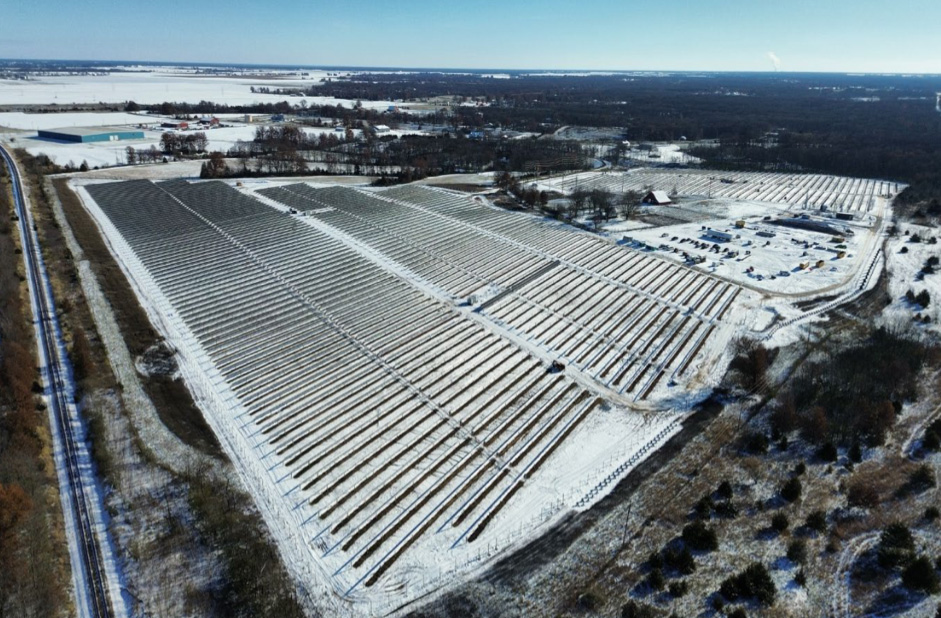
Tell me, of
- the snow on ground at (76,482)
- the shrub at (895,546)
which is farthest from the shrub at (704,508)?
the snow on ground at (76,482)

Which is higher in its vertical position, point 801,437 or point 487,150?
point 487,150

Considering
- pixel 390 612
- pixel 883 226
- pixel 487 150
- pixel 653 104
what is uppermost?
pixel 653 104

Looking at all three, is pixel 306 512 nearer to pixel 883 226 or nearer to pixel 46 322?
pixel 46 322

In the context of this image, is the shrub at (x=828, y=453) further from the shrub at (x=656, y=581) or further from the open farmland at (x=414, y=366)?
the shrub at (x=656, y=581)

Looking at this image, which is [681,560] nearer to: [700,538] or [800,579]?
[700,538]

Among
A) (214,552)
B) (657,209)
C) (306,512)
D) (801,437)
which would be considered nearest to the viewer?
(214,552)

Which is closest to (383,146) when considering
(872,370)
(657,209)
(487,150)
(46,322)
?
(487,150)

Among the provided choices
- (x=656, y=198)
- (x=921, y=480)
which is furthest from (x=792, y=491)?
(x=656, y=198)

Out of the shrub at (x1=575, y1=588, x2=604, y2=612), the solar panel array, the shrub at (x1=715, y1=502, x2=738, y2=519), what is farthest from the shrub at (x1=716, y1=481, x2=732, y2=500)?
→ the shrub at (x1=575, y1=588, x2=604, y2=612)
